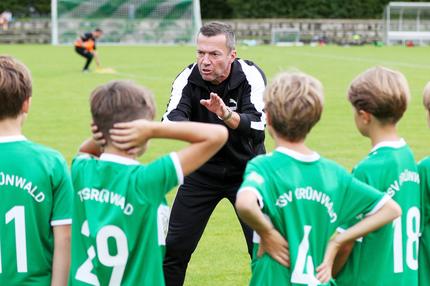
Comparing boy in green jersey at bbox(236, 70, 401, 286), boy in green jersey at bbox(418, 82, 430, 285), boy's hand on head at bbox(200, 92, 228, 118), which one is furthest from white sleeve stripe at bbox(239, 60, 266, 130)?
boy in green jersey at bbox(236, 70, 401, 286)

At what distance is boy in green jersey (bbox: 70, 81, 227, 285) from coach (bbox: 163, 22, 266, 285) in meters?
2.11

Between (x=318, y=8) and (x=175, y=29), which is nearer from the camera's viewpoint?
(x=175, y=29)

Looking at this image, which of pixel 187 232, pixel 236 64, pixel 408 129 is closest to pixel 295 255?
pixel 187 232

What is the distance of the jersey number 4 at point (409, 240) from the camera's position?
13.2ft

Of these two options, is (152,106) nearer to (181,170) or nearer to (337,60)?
(181,170)

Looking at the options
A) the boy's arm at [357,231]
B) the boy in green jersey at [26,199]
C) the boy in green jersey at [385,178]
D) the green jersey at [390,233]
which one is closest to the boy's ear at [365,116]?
the boy in green jersey at [385,178]

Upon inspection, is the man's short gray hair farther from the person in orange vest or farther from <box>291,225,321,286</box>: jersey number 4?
the person in orange vest

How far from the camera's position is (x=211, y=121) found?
606 cm

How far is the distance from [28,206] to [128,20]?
3848 cm

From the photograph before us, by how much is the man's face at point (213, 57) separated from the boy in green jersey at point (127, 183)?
2.26 m

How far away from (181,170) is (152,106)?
321mm

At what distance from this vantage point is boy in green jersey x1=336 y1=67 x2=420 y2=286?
3.96 meters

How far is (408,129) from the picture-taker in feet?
51.3

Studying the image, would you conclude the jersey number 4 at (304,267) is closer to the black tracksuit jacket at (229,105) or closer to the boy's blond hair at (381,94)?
the boy's blond hair at (381,94)
